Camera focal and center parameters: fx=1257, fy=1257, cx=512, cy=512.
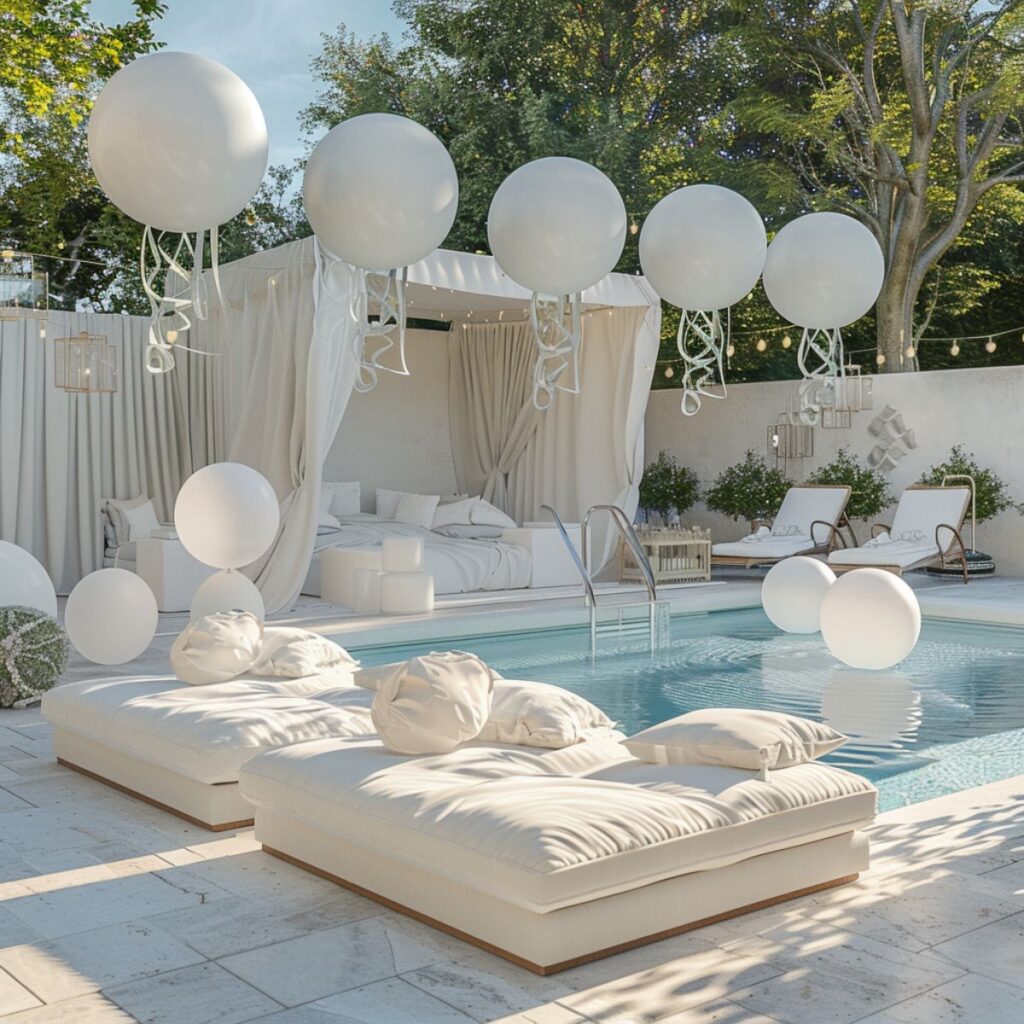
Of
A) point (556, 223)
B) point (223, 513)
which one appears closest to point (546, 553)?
point (223, 513)

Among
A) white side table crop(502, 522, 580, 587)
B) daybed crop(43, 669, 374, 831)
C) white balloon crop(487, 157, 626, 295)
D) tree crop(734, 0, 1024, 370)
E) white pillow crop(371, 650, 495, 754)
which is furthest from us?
tree crop(734, 0, 1024, 370)

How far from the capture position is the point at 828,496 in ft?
37.5

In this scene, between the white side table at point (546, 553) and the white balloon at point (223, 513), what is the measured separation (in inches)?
154

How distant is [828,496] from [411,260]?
310 inches

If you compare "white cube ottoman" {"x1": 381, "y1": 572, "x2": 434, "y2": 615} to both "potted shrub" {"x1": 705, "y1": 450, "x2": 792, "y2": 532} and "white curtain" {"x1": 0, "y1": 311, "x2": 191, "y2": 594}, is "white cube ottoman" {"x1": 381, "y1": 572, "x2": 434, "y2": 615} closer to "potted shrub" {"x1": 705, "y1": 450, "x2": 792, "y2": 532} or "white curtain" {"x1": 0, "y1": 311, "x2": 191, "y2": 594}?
"white curtain" {"x1": 0, "y1": 311, "x2": 191, "y2": 594}

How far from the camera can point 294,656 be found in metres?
4.87

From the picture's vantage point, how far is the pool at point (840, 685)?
4957 mm

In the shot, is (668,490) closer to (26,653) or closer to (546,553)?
(546,553)

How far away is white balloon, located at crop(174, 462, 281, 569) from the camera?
21.1 feet

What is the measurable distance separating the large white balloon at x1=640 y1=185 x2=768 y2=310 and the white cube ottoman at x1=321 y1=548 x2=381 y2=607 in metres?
4.78

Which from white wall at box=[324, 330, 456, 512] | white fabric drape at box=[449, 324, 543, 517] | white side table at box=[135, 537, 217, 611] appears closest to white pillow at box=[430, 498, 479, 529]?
white fabric drape at box=[449, 324, 543, 517]

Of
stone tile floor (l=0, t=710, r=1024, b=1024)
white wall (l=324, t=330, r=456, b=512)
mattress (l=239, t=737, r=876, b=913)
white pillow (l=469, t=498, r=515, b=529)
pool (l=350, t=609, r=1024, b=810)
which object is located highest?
white wall (l=324, t=330, r=456, b=512)

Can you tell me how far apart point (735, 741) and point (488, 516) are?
311 inches

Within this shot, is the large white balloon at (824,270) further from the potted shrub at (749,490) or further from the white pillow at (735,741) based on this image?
the potted shrub at (749,490)
